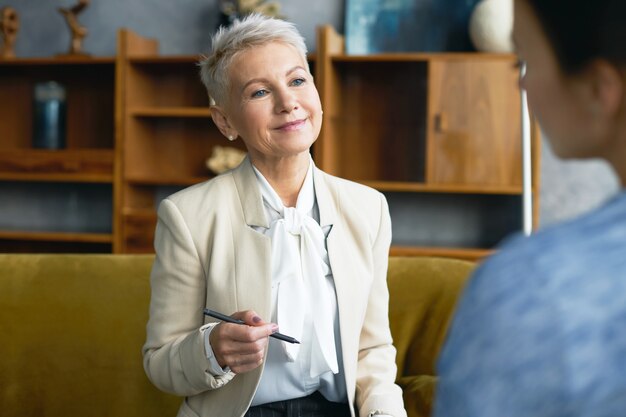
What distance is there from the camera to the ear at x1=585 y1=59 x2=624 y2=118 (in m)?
0.58

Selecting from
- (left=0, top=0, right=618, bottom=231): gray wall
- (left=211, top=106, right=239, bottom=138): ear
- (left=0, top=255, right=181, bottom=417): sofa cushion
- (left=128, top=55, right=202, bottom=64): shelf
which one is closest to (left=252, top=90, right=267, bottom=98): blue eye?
(left=211, top=106, right=239, bottom=138): ear

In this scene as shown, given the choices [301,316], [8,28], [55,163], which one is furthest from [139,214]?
[301,316]

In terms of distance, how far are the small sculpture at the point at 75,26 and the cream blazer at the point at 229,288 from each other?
3.24 meters

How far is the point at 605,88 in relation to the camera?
23.2 inches

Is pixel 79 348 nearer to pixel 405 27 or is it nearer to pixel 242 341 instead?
pixel 242 341

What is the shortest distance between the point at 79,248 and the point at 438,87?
2.23m

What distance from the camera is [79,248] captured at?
189 inches

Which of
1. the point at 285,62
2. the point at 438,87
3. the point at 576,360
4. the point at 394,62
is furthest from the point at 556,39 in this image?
the point at 394,62

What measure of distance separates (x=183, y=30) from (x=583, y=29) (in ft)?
14.3

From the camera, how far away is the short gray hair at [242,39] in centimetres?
165

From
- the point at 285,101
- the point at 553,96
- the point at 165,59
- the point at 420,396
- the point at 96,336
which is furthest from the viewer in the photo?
the point at 165,59

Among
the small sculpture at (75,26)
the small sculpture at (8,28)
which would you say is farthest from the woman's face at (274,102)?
the small sculpture at (8,28)

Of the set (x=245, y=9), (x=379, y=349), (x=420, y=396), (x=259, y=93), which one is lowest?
(x=420, y=396)

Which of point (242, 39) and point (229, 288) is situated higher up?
point (242, 39)
